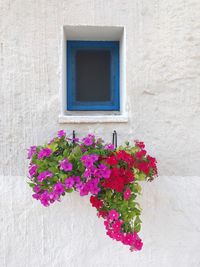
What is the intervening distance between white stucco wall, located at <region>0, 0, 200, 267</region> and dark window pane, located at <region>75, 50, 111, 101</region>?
292mm

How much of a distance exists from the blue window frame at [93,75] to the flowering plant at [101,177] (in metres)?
0.54

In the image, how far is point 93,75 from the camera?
2.50 meters

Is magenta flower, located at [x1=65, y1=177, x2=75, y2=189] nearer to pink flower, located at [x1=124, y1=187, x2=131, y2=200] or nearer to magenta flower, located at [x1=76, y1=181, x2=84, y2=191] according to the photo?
magenta flower, located at [x1=76, y1=181, x2=84, y2=191]

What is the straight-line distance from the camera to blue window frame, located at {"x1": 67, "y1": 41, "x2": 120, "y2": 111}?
245 centimetres

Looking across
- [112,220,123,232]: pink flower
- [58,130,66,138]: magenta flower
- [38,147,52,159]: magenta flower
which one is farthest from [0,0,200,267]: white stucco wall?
[112,220,123,232]: pink flower

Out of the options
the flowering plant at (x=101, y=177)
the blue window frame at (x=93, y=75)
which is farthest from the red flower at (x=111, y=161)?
the blue window frame at (x=93, y=75)

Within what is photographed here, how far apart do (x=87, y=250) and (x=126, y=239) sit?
1.59 feet

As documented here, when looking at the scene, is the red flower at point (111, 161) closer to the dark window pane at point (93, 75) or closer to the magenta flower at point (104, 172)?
the magenta flower at point (104, 172)

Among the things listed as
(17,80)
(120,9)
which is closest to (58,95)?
(17,80)

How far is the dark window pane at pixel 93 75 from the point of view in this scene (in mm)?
2482

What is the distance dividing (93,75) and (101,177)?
3.15 ft

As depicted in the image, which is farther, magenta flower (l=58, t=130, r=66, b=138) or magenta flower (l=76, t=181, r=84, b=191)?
magenta flower (l=58, t=130, r=66, b=138)

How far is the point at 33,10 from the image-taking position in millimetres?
2221

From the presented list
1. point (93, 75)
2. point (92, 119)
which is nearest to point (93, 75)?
point (93, 75)
